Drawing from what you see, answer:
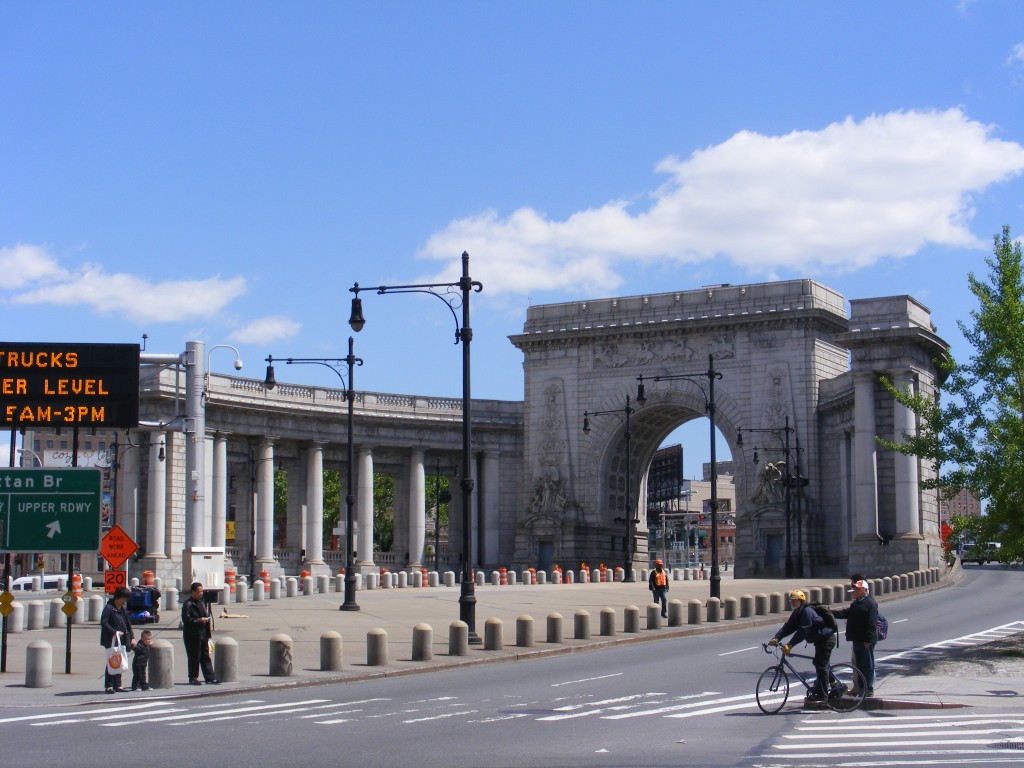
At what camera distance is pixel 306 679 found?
26.6 m

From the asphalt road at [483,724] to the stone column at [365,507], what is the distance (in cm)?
5811

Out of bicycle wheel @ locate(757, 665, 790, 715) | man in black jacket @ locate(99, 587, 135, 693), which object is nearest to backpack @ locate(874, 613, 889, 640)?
bicycle wheel @ locate(757, 665, 790, 715)

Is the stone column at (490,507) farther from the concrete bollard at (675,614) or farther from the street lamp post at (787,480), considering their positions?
the concrete bollard at (675,614)

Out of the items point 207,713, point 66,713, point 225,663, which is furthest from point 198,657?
point 207,713

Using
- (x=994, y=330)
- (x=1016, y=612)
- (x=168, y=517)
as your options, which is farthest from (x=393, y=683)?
(x=168, y=517)

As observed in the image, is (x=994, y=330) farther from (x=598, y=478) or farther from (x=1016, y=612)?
(x=598, y=478)

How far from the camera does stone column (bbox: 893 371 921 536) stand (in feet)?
220

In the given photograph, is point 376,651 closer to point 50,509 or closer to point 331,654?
point 331,654

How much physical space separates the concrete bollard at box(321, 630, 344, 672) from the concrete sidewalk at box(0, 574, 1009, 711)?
283 millimetres

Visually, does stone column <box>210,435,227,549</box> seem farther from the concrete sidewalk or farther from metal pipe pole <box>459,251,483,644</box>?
metal pipe pole <box>459,251,483,644</box>

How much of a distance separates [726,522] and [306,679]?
17288cm

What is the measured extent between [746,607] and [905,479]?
2614 cm

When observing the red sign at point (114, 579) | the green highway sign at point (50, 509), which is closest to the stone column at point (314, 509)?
the red sign at point (114, 579)

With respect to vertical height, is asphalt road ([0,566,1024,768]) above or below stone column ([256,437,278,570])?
below
